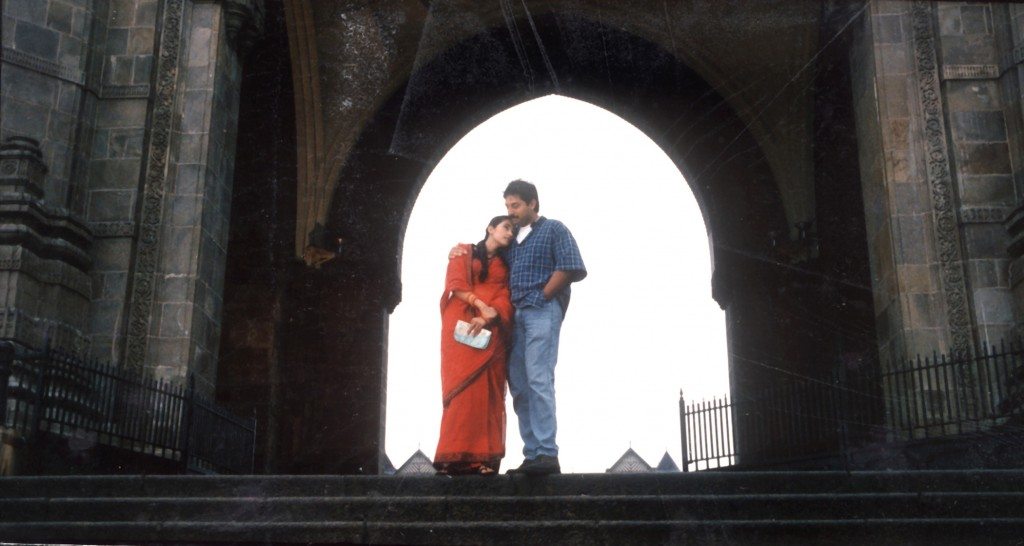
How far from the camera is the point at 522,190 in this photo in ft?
27.7

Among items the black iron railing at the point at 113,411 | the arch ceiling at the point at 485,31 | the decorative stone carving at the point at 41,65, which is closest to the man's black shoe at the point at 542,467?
the black iron railing at the point at 113,411

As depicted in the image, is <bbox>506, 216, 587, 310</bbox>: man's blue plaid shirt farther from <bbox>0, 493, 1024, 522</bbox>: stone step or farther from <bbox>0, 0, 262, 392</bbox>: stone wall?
<bbox>0, 0, 262, 392</bbox>: stone wall

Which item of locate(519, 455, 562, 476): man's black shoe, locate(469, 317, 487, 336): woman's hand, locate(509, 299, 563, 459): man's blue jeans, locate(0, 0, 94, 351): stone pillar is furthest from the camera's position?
locate(0, 0, 94, 351): stone pillar

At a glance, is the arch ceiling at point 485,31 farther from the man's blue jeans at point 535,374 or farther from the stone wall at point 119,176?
the man's blue jeans at point 535,374

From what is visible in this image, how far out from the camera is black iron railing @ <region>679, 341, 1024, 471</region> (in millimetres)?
10781

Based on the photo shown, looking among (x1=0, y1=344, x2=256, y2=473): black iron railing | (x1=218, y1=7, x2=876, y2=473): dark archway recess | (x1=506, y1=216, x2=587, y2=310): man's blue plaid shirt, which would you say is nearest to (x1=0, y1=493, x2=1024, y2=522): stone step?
(x1=506, y1=216, x2=587, y2=310): man's blue plaid shirt

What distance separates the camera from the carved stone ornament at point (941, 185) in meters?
11.7

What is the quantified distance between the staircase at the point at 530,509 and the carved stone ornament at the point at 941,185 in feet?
13.5

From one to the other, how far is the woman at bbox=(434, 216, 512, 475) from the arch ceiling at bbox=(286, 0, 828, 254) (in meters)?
9.62

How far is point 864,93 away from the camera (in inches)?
520

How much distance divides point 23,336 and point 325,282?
6.83 metres

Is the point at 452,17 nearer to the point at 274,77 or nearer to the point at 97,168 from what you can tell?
the point at 274,77

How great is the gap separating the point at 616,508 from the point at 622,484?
0.28m

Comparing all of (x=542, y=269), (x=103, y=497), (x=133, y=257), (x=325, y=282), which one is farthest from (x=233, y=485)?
(x=325, y=282)
